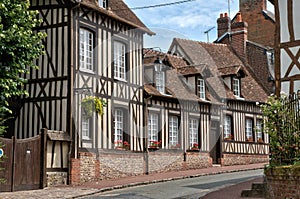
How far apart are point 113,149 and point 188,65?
8245 millimetres

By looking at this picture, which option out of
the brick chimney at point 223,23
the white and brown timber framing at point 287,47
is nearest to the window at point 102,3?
the white and brown timber framing at point 287,47

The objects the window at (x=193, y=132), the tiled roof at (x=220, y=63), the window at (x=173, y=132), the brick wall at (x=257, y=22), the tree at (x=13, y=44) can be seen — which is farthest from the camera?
the brick wall at (x=257, y=22)

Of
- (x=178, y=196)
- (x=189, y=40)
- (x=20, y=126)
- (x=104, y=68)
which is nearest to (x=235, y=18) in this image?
(x=189, y=40)

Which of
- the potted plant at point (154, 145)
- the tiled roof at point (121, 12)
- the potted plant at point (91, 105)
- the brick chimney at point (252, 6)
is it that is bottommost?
the potted plant at point (154, 145)

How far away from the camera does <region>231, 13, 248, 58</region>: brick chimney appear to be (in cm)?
2930

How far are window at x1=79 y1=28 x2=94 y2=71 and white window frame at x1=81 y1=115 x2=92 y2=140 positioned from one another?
1.77 m

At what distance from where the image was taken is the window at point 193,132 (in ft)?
75.6

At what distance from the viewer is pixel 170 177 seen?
18281mm

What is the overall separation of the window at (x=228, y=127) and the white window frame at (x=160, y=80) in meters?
4.63

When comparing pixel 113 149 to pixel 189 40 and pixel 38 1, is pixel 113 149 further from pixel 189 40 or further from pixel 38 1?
pixel 189 40

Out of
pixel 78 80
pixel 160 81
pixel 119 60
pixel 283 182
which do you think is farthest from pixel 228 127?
pixel 283 182

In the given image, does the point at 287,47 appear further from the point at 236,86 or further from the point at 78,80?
the point at 236,86

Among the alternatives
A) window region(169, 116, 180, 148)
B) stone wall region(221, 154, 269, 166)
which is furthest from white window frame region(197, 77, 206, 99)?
stone wall region(221, 154, 269, 166)

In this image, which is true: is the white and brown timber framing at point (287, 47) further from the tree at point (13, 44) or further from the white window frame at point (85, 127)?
the white window frame at point (85, 127)
